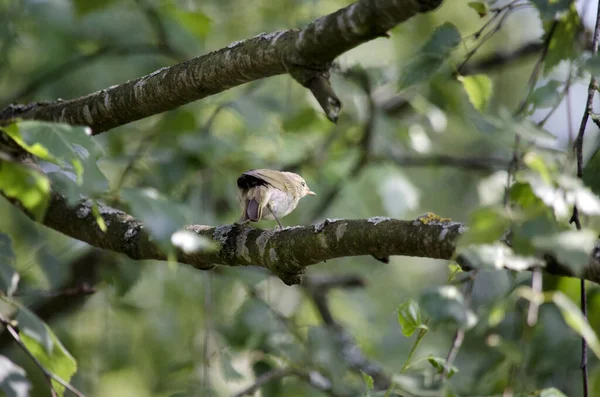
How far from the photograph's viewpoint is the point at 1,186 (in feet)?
5.86

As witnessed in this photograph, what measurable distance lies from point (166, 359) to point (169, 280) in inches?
27.8

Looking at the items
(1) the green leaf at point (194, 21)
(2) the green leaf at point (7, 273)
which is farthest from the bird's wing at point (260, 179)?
(1) the green leaf at point (194, 21)

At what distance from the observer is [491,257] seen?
1.43 meters

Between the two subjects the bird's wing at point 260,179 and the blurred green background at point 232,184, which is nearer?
the bird's wing at point 260,179

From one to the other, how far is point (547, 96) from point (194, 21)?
2.60 meters

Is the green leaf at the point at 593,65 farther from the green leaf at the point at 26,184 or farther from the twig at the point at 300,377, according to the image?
the twig at the point at 300,377

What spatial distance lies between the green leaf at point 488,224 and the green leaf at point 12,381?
138 cm

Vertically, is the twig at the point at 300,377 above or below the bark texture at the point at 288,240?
below

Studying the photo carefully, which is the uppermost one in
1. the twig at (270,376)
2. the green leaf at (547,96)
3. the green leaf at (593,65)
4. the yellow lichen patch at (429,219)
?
the green leaf at (593,65)

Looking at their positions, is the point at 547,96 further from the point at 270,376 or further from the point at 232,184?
the point at 232,184

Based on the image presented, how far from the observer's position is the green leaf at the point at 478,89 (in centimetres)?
262

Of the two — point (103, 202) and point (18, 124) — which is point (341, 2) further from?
point (18, 124)

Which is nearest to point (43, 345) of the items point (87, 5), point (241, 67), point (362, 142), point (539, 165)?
point (241, 67)

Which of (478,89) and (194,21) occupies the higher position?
(194,21)
